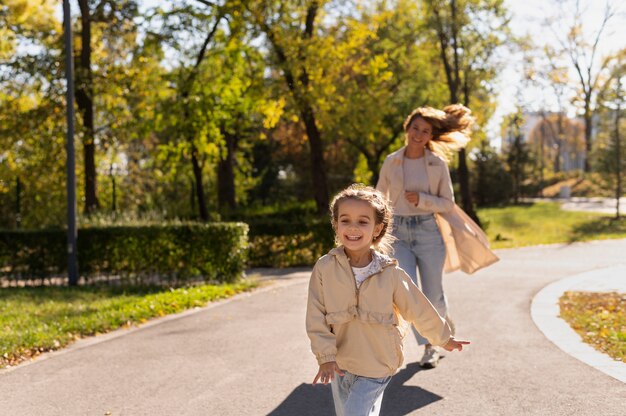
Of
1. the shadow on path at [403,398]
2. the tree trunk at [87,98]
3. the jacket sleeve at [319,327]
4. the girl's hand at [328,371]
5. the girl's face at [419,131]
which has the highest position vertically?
the tree trunk at [87,98]

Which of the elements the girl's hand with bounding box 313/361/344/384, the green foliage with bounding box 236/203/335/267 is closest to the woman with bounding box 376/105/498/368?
the girl's hand with bounding box 313/361/344/384

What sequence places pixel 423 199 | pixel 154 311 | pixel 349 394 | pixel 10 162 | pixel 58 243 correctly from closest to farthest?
pixel 349 394 < pixel 423 199 < pixel 154 311 < pixel 58 243 < pixel 10 162

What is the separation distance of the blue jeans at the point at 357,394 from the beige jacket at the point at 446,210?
8.95 feet

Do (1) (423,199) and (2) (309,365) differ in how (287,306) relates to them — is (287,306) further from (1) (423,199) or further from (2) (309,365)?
(1) (423,199)

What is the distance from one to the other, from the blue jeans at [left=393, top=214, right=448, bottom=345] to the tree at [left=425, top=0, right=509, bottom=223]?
2005 cm

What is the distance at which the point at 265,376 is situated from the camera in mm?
6016

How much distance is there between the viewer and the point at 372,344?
11.3ft

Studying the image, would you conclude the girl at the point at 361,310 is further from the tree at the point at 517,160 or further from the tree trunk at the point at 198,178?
the tree at the point at 517,160

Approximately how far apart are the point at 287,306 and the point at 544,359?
14.3 feet

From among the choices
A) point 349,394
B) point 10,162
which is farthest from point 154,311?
point 10,162

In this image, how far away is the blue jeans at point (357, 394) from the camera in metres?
3.33

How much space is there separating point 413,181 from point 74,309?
223 inches

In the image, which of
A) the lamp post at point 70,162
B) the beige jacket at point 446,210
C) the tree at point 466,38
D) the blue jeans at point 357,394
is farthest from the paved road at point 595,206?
the blue jeans at point 357,394

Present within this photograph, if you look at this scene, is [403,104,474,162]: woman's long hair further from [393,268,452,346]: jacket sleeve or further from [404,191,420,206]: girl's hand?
[393,268,452,346]: jacket sleeve
